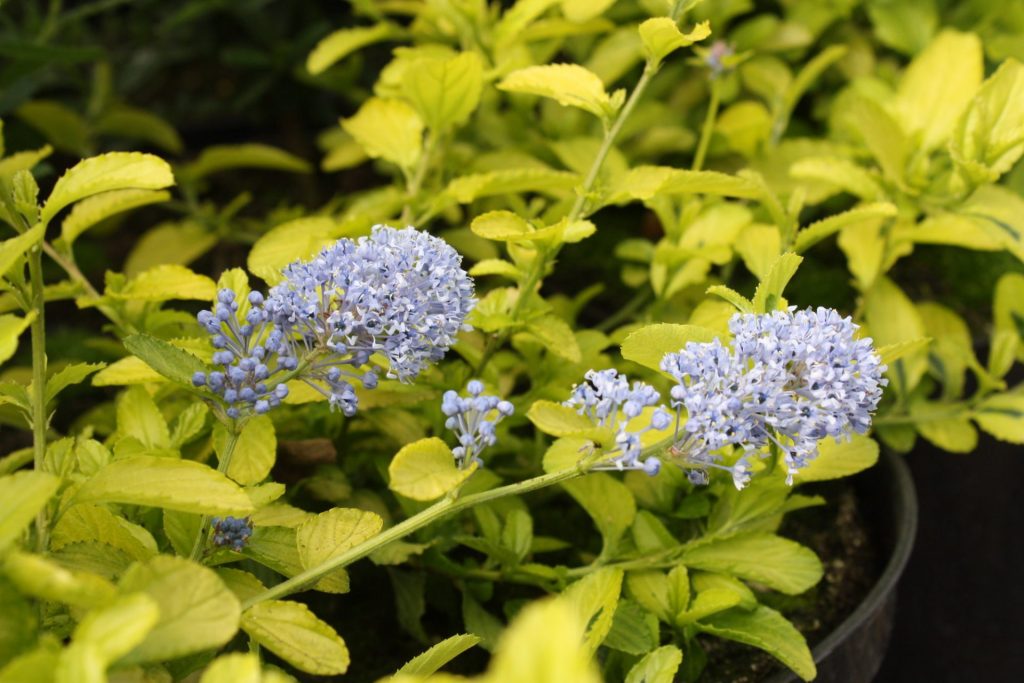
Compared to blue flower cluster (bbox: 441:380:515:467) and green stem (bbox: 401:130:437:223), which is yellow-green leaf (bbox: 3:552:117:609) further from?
green stem (bbox: 401:130:437:223)

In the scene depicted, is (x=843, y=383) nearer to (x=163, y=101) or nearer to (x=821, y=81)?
(x=821, y=81)

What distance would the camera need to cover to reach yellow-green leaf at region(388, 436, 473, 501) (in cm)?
52

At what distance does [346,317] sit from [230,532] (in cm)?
13

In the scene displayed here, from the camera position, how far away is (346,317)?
548mm

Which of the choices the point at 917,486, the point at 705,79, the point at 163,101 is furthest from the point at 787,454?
the point at 163,101

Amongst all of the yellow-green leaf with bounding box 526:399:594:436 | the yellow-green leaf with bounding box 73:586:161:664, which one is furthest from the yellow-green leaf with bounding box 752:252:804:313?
the yellow-green leaf with bounding box 73:586:161:664

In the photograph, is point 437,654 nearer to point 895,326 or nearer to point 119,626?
point 119,626

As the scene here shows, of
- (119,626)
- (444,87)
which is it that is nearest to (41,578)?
(119,626)

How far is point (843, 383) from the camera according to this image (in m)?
0.52

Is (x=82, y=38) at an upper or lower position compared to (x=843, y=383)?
lower

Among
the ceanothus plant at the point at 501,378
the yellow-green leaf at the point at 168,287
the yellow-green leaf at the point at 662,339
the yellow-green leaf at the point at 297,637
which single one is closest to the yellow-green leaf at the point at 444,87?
the ceanothus plant at the point at 501,378

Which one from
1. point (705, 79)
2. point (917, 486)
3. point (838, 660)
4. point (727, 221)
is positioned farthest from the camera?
point (705, 79)

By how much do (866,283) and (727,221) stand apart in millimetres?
132

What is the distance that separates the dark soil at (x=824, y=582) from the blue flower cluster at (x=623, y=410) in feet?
0.90
